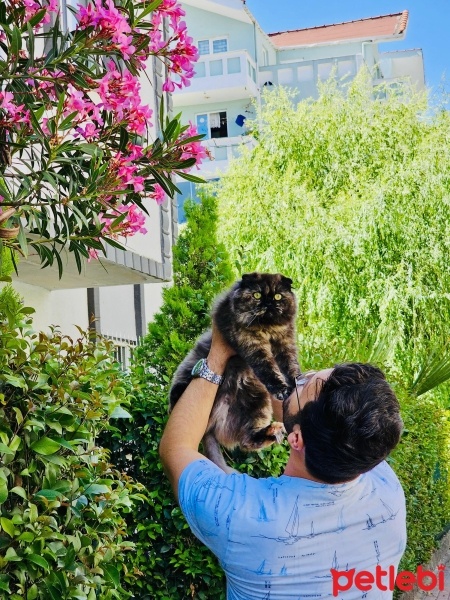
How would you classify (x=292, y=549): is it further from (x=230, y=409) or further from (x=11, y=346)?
(x=11, y=346)

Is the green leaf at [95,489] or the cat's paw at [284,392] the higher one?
the cat's paw at [284,392]

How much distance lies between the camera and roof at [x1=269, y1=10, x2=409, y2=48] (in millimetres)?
39544

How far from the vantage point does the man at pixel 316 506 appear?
2223 millimetres

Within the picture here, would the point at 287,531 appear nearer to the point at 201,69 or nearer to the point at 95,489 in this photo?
the point at 95,489

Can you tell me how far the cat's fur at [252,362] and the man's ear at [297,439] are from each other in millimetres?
520

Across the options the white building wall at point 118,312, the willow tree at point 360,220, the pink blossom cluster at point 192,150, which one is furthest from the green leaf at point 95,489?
the willow tree at point 360,220

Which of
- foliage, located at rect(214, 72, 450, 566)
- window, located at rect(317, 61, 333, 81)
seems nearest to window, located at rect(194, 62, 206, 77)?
window, located at rect(317, 61, 333, 81)

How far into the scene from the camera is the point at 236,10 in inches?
1432

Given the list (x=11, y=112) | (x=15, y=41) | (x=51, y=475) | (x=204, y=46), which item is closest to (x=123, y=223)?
(x=11, y=112)

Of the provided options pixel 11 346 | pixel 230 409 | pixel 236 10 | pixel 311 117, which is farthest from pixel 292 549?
pixel 236 10

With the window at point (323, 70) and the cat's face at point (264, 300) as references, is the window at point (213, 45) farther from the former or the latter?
the cat's face at point (264, 300)

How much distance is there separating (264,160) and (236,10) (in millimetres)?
18108

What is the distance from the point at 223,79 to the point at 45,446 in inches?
1348

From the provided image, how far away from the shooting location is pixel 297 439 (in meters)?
2.33
